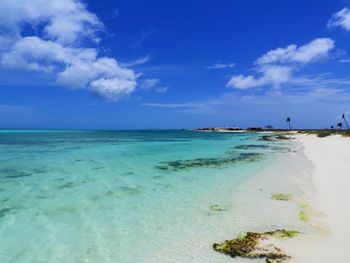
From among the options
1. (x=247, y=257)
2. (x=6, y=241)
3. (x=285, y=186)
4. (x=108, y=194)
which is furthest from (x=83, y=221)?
(x=285, y=186)

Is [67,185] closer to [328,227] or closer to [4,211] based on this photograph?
[4,211]

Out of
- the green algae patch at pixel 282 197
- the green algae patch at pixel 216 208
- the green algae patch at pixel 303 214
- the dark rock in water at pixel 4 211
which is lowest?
the green algae patch at pixel 216 208

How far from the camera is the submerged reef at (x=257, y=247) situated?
246 inches

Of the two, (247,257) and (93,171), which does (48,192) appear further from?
(247,257)

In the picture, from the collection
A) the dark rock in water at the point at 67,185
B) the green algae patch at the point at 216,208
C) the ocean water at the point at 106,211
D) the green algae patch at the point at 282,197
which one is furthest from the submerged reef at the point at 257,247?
the dark rock in water at the point at 67,185

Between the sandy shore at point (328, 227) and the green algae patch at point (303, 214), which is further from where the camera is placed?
the green algae patch at point (303, 214)

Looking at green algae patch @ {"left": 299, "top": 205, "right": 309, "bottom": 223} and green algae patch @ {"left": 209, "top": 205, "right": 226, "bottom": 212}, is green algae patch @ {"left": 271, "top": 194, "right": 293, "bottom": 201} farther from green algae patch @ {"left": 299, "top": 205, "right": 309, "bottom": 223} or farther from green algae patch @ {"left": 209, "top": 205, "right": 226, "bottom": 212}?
green algae patch @ {"left": 209, "top": 205, "right": 226, "bottom": 212}

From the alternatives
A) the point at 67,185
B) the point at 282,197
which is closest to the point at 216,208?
the point at 282,197

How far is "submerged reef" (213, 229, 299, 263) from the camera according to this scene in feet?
20.5

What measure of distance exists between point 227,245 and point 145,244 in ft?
6.21

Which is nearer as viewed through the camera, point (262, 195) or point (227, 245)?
point (227, 245)

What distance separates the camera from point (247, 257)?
627 cm

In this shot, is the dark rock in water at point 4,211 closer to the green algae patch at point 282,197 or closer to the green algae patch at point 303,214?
the green algae patch at point 303,214

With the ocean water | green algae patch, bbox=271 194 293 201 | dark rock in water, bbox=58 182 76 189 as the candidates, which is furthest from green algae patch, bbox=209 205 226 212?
dark rock in water, bbox=58 182 76 189
